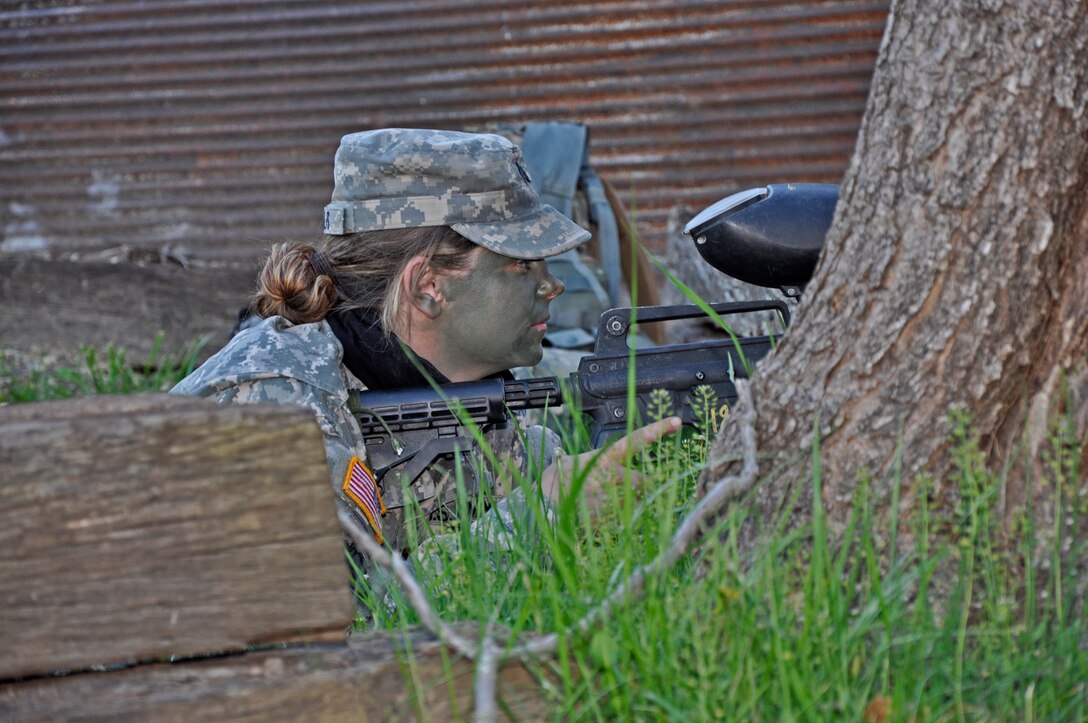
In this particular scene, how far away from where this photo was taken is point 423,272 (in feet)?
10.5

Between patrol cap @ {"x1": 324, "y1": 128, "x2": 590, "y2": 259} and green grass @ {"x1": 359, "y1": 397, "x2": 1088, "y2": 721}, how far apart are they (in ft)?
5.16

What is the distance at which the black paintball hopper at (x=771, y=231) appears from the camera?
7.69 ft

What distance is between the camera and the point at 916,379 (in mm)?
1676

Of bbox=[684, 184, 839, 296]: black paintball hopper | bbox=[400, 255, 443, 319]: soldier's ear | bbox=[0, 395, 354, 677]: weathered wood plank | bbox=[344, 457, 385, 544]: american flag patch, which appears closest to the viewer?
bbox=[0, 395, 354, 677]: weathered wood plank

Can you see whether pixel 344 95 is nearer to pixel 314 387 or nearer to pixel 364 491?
pixel 314 387

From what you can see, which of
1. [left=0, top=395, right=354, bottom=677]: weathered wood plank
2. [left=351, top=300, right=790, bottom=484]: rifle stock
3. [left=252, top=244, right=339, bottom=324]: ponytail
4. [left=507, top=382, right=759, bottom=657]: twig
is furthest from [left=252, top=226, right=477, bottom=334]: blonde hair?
[left=0, top=395, right=354, bottom=677]: weathered wood plank

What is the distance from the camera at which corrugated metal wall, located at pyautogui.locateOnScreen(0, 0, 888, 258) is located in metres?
6.62

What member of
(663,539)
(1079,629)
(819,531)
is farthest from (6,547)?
(1079,629)

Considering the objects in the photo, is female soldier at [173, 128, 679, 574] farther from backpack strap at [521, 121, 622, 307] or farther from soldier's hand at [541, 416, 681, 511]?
backpack strap at [521, 121, 622, 307]

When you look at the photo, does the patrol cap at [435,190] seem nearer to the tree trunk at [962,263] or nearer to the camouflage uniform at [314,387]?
the camouflage uniform at [314,387]

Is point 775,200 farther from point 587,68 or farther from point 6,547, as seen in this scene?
point 587,68

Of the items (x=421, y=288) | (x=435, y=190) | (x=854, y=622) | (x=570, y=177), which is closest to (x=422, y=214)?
(x=435, y=190)

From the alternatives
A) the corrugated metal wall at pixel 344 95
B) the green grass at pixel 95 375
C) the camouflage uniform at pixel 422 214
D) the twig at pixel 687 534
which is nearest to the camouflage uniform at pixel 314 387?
the camouflage uniform at pixel 422 214

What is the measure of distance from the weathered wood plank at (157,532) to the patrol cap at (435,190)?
1.72 metres
